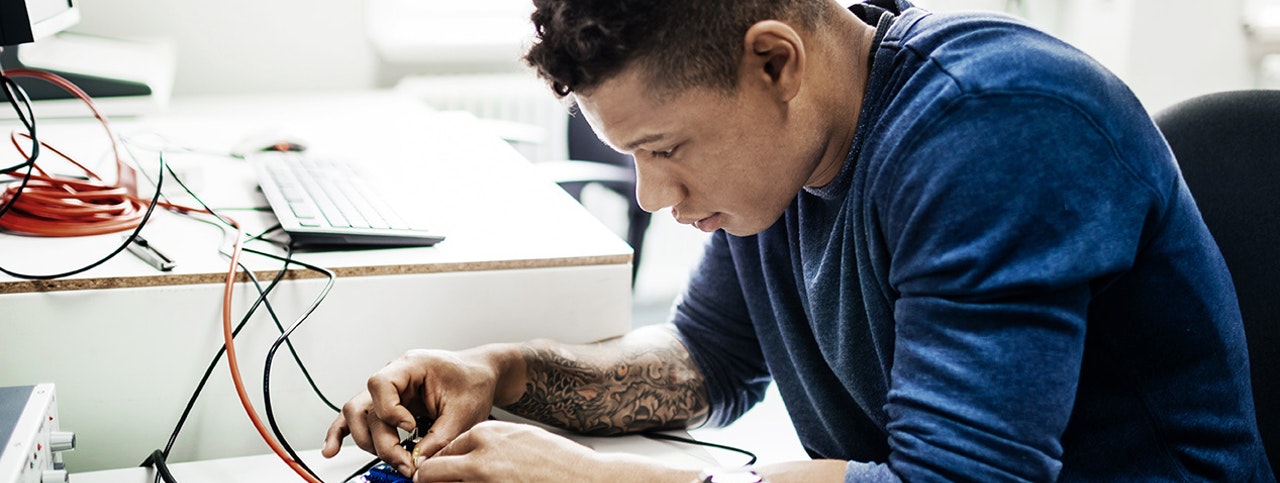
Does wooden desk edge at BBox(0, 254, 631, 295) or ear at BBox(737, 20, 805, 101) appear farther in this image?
wooden desk edge at BBox(0, 254, 631, 295)

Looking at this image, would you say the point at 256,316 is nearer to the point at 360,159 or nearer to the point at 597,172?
the point at 360,159

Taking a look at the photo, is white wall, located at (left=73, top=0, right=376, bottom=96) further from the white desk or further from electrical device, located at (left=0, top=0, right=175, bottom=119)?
the white desk

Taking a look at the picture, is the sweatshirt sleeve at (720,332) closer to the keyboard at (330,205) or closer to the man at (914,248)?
the man at (914,248)

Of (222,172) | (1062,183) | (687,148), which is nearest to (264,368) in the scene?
(687,148)

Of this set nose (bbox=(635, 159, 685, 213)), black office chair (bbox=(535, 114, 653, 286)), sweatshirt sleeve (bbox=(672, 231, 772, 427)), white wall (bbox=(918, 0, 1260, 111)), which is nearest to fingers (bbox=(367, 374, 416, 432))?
nose (bbox=(635, 159, 685, 213))

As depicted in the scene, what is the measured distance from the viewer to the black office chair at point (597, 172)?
2.07 metres

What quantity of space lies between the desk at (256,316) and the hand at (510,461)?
0.23m

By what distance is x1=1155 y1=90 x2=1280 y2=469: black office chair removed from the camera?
1.05 m

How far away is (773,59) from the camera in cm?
84

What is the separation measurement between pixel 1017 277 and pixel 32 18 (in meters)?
1.11

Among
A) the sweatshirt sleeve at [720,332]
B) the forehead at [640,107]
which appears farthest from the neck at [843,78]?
the sweatshirt sleeve at [720,332]

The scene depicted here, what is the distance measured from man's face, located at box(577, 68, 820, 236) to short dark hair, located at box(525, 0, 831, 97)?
1 centimetres

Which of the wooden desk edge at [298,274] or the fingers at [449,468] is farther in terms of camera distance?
the wooden desk edge at [298,274]

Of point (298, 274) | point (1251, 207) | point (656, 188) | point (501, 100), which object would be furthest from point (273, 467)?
point (501, 100)
